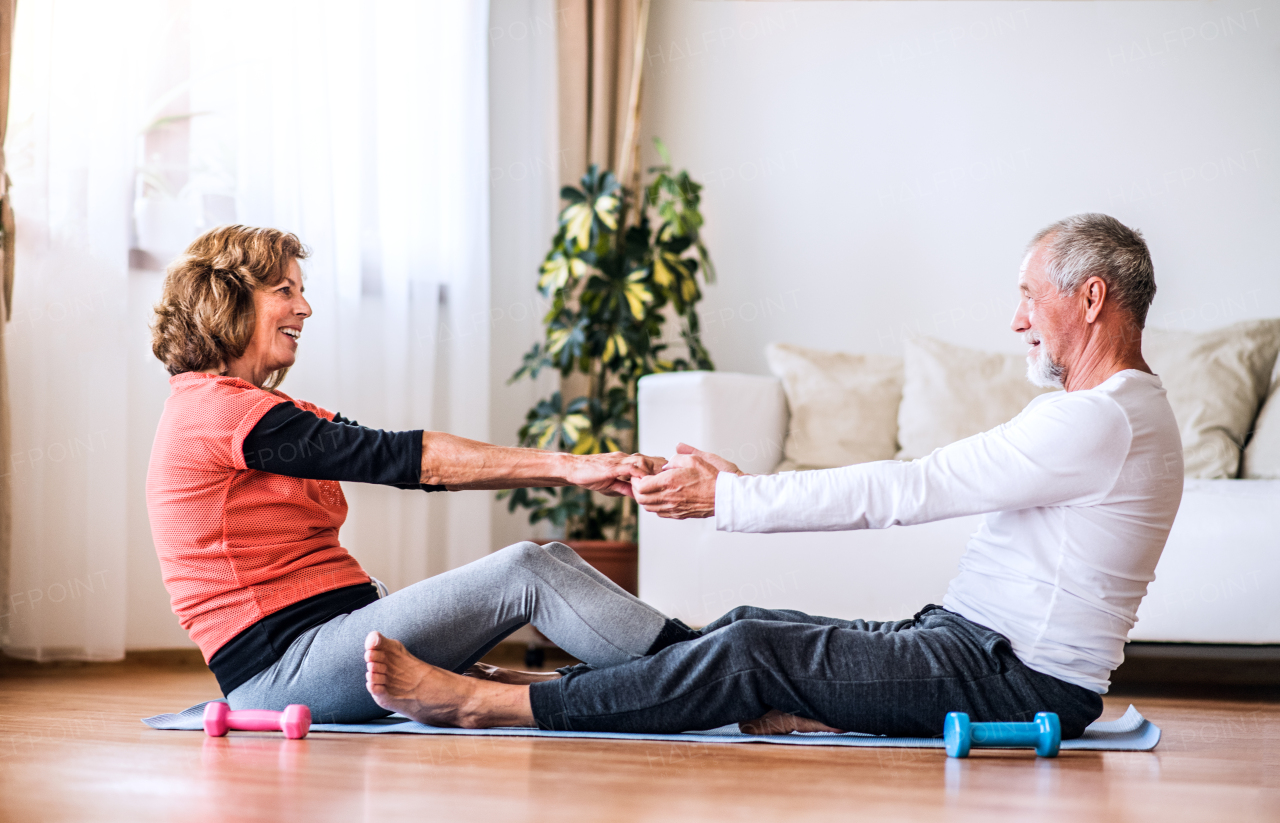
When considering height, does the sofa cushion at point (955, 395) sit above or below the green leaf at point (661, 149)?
below

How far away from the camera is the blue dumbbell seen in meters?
1.44

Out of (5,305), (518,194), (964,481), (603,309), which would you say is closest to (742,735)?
(964,481)

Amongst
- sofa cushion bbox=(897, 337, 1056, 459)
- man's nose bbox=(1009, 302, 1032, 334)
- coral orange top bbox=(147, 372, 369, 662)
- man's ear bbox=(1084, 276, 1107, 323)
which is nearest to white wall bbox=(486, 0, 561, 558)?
sofa cushion bbox=(897, 337, 1056, 459)

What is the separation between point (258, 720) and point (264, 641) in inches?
4.6

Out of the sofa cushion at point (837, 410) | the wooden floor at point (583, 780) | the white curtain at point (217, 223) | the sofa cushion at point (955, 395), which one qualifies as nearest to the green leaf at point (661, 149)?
the white curtain at point (217, 223)

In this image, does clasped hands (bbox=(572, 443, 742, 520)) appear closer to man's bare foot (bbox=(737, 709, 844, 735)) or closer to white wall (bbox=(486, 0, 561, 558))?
man's bare foot (bbox=(737, 709, 844, 735))

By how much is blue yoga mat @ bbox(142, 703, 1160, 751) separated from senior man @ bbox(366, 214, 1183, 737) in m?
0.02

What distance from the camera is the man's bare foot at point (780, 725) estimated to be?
161cm

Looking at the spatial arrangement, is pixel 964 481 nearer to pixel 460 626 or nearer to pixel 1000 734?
pixel 1000 734

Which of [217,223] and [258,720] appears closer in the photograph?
[258,720]

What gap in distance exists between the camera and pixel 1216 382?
2.79 metres

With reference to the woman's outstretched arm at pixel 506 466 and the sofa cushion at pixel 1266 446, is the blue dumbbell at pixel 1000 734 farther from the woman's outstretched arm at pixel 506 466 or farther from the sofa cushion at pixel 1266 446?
the sofa cushion at pixel 1266 446

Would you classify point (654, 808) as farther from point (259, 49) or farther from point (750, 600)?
point (259, 49)

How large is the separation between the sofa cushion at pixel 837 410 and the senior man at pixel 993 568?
133 cm
